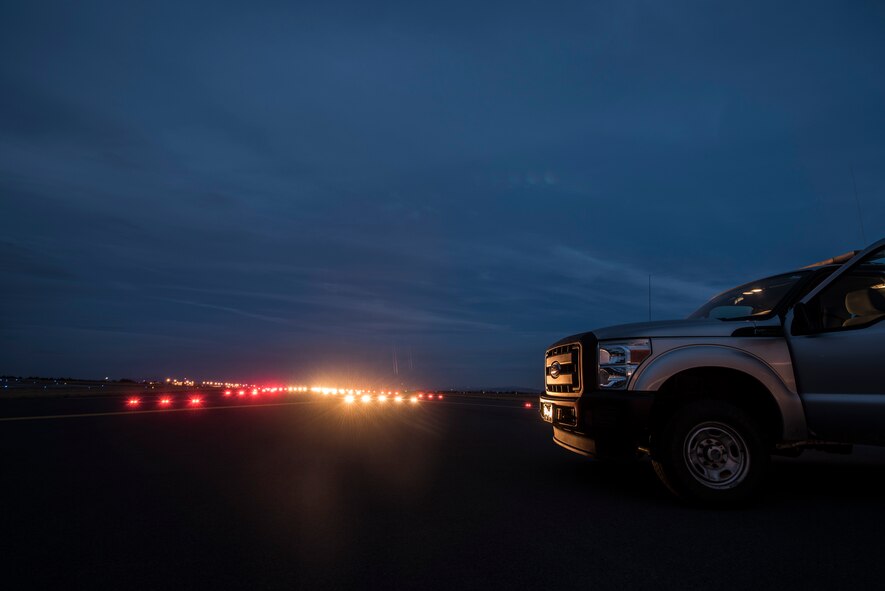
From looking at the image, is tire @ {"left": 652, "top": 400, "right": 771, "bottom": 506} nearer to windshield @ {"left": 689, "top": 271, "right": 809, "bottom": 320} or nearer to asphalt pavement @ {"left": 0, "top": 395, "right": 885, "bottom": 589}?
asphalt pavement @ {"left": 0, "top": 395, "right": 885, "bottom": 589}

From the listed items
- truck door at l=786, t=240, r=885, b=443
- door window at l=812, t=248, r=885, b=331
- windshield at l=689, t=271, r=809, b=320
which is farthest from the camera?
windshield at l=689, t=271, r=809, b=320

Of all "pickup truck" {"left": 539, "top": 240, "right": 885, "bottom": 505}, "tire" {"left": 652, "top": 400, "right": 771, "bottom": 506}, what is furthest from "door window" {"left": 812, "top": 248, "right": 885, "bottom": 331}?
"tire" {"left": 652, "top": 400, "right": 771, "bottom": 506}

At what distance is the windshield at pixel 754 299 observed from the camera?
6.56 m

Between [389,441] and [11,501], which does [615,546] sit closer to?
[11,501]

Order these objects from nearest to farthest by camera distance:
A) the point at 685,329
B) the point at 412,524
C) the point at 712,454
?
the point at 412,524, the point at 712,454, the point at 685,329

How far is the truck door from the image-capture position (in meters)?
5.50

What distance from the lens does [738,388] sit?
595 cm

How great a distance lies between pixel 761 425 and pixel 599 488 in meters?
1.71

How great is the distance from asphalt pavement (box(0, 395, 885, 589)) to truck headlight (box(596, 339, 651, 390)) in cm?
113

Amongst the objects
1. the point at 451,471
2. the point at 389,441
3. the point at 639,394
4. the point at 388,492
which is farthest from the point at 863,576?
the point at 389,441

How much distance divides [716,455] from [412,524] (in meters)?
2.87

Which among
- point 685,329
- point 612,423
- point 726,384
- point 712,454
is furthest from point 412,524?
point 726,384

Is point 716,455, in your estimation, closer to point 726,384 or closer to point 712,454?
point 712,454

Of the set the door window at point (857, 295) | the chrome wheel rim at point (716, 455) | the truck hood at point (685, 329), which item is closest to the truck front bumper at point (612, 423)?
the chrome wheel rim at point (716, 455)
